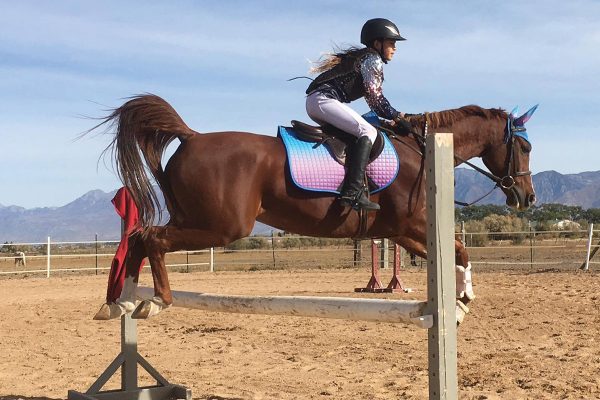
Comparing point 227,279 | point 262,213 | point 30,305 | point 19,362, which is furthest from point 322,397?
point 227,279

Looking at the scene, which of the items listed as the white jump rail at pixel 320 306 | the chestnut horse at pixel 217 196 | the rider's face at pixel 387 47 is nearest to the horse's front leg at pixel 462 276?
the chestnut horse at pixel 217 196

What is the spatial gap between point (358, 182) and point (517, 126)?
1.54 meters

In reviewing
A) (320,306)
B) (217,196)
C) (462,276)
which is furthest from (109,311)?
(462,276)

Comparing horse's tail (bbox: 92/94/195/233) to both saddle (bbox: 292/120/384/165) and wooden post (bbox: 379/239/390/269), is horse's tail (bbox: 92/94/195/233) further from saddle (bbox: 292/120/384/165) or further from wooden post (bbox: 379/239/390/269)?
wooden post (bbox: 379/239/390/269)

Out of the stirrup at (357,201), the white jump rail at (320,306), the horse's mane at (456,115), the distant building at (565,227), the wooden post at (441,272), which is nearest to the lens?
the wooden post at (441,272)

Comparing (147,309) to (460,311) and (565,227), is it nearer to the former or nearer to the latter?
(460,311)

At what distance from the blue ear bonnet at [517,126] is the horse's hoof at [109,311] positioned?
10.3 ft

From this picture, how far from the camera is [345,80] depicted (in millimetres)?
5324

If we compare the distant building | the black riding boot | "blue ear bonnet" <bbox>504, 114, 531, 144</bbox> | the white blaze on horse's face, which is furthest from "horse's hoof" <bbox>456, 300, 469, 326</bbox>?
the distant building

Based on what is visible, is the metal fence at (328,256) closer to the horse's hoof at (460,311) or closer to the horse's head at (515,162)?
the horse's head at (515,162)

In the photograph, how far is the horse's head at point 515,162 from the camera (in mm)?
5648

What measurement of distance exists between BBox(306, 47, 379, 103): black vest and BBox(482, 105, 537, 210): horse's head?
1214 millimetres

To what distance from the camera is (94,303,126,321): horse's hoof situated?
5109 mm

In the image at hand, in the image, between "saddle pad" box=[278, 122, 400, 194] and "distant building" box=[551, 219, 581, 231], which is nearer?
"saddle pad" box=[278, 122, 400, 194]
